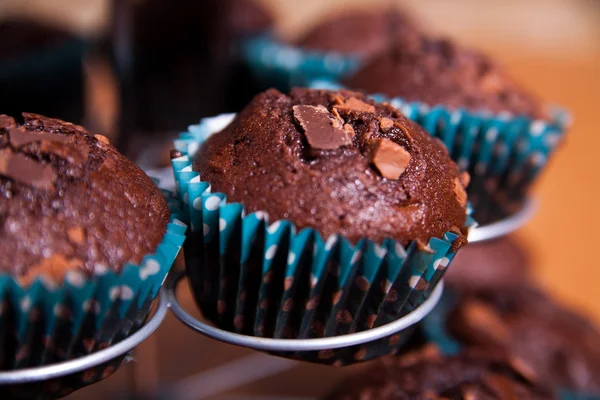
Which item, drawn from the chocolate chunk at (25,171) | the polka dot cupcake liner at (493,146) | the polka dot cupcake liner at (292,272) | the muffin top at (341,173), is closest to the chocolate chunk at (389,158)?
the muffin top at (341,173)

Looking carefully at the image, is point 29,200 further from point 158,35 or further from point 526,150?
point 158,35

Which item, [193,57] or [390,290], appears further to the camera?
[193,57]

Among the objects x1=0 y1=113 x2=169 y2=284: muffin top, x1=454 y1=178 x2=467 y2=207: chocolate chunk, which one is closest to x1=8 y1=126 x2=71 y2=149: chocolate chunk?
x1=0 y1=113 x2=169 y2=284: muffin top

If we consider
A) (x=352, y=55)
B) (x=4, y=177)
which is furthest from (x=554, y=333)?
(x=4, y=177)

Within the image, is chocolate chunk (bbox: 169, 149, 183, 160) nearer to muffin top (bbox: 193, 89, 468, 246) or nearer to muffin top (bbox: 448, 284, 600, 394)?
muffin top (bbox: 193, 89, 468, 246)

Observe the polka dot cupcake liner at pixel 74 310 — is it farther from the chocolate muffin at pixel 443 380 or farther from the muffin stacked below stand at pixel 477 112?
the muffin stacked below stand at pixel 477 112
